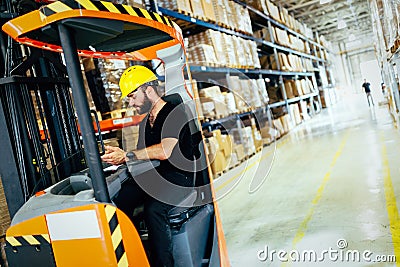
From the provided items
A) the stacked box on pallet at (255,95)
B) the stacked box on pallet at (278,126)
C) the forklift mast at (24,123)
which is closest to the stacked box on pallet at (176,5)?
the forklift mast at (24,123)

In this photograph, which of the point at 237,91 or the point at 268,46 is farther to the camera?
the point at 268,46

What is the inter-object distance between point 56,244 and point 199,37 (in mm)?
6031

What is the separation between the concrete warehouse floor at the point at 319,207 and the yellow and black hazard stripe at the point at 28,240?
6.21 feet

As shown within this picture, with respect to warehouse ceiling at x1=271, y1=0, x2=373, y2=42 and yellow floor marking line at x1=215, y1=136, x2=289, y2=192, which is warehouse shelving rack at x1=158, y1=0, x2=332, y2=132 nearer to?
yellow floor marking line at x1=215, y1=136, x2=289, y2=192

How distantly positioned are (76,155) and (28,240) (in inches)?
48.5

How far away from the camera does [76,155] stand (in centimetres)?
302

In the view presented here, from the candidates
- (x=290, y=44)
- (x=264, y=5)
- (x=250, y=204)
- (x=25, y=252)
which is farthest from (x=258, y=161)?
(x=290, y=44)

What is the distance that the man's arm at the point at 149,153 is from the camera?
2.15 m

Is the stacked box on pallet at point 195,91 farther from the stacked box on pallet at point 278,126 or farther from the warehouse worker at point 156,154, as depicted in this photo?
the stacked box on pallet at point 278,126

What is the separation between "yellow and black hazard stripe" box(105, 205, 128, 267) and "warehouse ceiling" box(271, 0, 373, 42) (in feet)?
51.8

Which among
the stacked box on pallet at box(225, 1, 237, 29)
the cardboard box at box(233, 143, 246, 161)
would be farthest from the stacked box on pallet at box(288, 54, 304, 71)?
the cardboard box at box(233, 143, 246, 161)

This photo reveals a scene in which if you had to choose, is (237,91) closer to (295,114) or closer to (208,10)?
(208,10)

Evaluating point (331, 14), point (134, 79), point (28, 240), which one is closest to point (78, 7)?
point (134, 79)

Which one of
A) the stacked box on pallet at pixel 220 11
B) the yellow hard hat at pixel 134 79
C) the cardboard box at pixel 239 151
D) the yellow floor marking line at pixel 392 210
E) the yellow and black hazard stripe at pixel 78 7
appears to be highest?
the stacked box on pallet at pixel 220 11
